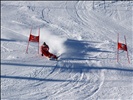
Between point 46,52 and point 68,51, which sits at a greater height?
point 68,51

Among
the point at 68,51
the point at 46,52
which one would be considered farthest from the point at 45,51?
the point at 68,51

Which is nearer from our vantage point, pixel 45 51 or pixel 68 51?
pixel 45 51

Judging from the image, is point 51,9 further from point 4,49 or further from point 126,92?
point 126,92

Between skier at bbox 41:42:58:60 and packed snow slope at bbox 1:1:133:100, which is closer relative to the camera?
packed snow slope at bbox 1:1:133:100

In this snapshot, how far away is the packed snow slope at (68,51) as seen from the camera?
12.2 metres

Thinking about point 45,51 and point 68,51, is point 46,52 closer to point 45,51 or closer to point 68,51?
point 45,51

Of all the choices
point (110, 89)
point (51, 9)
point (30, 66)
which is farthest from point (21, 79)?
point (51, 9)

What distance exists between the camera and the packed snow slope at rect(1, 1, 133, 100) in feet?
39.9

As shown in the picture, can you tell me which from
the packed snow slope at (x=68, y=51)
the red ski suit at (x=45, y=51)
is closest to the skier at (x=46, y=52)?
the red ski suit at (x=45, y=51)

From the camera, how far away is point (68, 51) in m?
15.1

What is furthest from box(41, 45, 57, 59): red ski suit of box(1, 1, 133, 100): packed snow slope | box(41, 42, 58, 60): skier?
box(1, 1, 133, 100): packed snow slope

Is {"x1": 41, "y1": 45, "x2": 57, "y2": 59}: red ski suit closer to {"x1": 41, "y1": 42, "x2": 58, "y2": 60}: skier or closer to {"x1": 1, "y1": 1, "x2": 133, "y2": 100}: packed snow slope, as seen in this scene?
{"x1": 41, "y1": 42, "x2": 58, "y2": 60}: skier

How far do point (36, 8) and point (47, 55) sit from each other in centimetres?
729

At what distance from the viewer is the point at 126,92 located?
39.8ft
